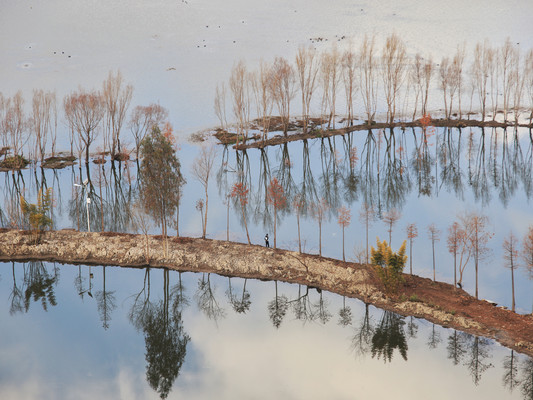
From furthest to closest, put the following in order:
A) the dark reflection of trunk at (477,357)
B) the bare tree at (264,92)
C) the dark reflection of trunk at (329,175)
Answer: the bare tree at (264,92) → the dark reflection of trunk at (329,175) → the dark reflection of trunk at (477,357)

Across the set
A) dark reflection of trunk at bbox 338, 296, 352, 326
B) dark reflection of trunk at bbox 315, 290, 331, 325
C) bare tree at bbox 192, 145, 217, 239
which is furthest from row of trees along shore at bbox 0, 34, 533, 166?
dark reflection of trunk at bbox 338, 296, 352, 326

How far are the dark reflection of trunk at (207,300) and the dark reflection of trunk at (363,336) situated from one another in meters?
8.27

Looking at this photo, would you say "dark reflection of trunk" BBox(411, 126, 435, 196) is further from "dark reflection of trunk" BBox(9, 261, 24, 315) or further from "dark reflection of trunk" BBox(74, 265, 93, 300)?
"dark reflection of trunk" BBox(9, 261, 24, 315)

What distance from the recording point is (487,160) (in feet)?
203

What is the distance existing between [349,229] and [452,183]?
14.5m

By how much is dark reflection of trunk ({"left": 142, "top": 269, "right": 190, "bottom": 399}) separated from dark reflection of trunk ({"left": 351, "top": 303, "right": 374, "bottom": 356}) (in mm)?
9508

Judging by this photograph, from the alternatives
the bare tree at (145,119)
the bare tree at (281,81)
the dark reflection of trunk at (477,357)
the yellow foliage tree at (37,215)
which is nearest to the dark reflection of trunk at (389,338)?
the dark reflection of trunk at (477,357)

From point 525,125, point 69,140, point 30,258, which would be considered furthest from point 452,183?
point 69,140

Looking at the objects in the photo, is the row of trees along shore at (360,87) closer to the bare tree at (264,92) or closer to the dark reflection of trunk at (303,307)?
the bare tree at (264,92)

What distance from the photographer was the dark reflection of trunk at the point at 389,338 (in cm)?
3341

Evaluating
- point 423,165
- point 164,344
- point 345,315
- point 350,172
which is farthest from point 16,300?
point 423,165

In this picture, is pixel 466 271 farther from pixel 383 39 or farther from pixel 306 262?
pixel 383 39

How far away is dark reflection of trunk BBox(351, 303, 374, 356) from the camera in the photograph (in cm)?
3376

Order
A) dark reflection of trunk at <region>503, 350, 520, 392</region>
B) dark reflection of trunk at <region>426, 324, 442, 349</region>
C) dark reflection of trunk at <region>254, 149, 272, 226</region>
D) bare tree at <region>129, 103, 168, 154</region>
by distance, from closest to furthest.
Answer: dark reflection of trunk at <region>503, 350, 520, 392</region> → dark reflection of trunk at <region>426, 324, 442, 349</region> → dark reflection of trunk at <region>254, 149, 272, 226</region> → bare tree at <region>129, 103, 168, 154</region>
